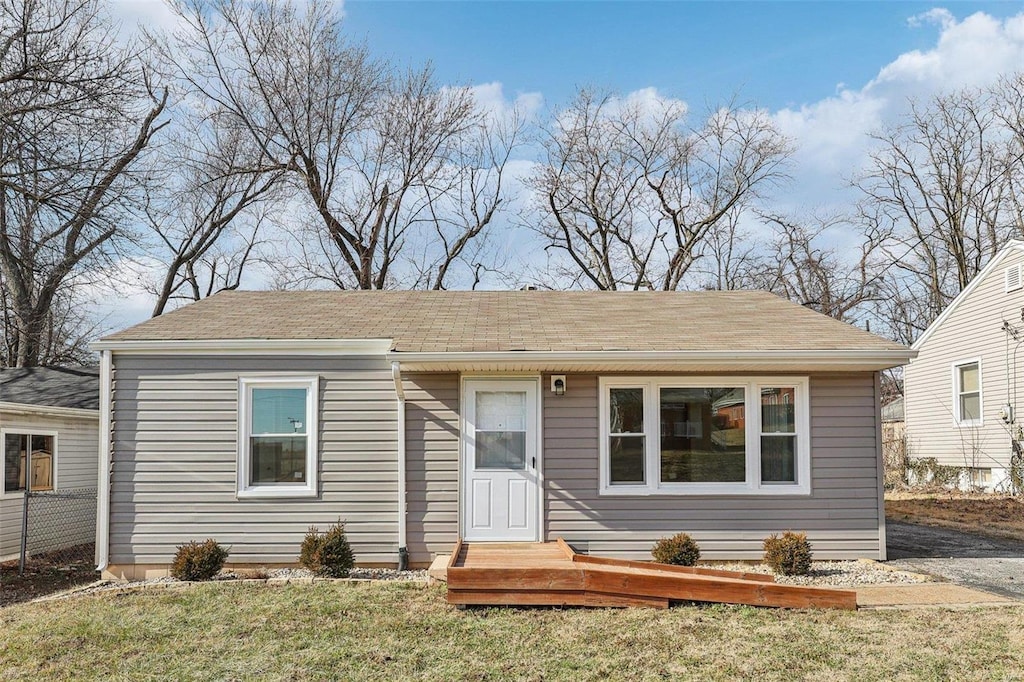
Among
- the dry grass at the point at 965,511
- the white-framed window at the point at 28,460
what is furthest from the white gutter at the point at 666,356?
the white-framed window at the point at 28,460

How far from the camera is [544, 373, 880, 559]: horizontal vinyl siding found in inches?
366

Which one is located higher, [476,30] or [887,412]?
[476,30]

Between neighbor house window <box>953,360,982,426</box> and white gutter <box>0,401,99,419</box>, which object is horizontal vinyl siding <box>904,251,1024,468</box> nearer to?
neighbor house window <box>953,360,982,426</box>

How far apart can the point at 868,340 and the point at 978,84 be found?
21240mm

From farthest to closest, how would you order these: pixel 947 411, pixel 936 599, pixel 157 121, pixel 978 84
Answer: pixel 978 84 → pixel 157 121 → pixel 947 411 → pixel 936 599

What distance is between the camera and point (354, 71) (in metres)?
22.8

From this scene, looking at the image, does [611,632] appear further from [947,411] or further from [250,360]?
[947,411]

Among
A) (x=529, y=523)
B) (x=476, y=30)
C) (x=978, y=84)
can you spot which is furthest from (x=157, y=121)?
(x=978, y=84)

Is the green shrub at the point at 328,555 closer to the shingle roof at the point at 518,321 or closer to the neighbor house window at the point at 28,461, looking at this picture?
the shingle roof at the point at 518,321

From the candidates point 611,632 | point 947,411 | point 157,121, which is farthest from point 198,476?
point 947,411

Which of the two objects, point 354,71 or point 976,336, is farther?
point 354,71

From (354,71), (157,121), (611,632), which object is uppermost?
(354,71)

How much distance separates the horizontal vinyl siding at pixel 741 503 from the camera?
9297 millimetres

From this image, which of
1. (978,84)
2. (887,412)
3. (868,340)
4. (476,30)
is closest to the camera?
(868,340)
